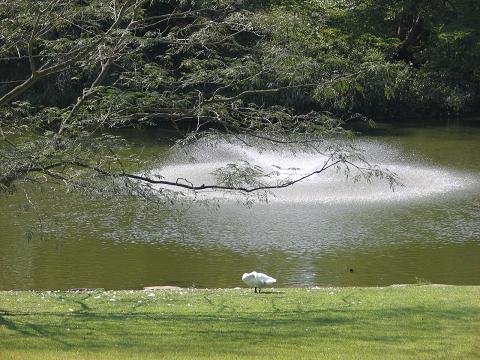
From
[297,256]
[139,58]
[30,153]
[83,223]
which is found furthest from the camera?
[83,223]

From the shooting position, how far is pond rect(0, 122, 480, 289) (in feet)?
46.8

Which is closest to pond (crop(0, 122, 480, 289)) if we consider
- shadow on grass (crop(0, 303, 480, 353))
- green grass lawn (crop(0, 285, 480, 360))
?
green grass lawn (crop(0, 285, 480, 360))

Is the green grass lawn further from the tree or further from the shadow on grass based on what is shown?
the tree

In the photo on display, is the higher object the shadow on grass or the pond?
the shadow on grass

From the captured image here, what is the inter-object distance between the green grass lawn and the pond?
6.10ft

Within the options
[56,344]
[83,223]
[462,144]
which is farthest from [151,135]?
[56,344]

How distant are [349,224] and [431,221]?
5.56ft

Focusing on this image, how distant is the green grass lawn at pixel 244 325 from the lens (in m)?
7.46

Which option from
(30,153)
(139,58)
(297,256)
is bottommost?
(297,256)

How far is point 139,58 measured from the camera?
10.8 meters

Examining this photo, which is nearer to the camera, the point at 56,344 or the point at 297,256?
the point at 56,344

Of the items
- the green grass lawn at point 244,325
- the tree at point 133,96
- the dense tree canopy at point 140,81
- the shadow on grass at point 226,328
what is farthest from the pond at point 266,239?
the shadow on grass at point 226,328

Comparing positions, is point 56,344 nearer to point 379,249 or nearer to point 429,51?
point 379,249

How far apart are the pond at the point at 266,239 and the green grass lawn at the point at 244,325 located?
1858mm
